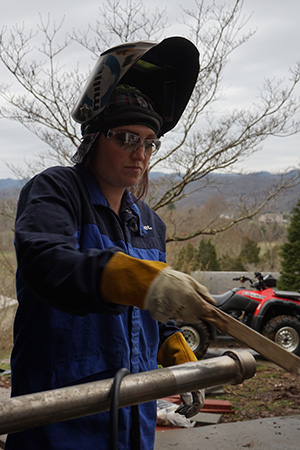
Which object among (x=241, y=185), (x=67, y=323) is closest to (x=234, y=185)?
(x=241, y=185)

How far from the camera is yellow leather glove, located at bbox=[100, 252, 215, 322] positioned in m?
1.07

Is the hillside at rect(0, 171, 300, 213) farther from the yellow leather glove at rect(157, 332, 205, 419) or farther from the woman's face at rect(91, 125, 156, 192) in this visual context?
the woman's face at rect(91, 125, 156, 192)

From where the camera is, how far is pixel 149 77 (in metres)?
2.06

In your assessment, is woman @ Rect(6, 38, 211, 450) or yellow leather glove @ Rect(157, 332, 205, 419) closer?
woman @ Rect(6, 38, 211, 450)

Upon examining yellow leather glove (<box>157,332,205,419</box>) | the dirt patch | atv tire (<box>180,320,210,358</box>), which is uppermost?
yellow leather glove (<box>157,332,205,419</box>)

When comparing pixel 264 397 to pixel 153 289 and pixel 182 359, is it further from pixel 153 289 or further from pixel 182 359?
pixel 153 289

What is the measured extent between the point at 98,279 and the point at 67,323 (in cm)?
49

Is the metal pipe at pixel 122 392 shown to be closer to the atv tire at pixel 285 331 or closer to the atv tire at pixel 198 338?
the atv tire at pixel 198 338

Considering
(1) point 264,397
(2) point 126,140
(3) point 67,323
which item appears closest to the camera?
(3) point 67,323

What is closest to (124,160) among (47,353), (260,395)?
(47,353)

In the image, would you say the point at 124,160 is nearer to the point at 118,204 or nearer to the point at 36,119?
the point at 118,204

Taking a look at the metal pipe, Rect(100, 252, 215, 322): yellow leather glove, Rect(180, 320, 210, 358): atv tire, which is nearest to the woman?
Rect(100, 252, 215, 322): yellow leather glove

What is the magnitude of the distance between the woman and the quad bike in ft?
21.5

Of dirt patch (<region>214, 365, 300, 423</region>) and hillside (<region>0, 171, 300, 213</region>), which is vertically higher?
hillside (<region>0, 171, 300, 213</region>)
